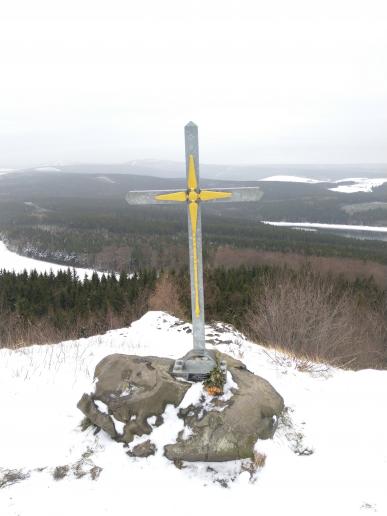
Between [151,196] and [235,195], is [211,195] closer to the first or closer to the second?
[235,195]

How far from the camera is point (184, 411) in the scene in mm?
4938

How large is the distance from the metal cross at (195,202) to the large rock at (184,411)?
0.32 meters

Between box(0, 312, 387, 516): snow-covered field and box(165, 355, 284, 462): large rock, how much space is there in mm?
122

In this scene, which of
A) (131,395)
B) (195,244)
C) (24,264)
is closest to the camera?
(131,395)

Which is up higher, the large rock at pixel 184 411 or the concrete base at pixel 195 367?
the concrete base at pixel 195 367

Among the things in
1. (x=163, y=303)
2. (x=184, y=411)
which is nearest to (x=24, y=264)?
(x=163, y=303)

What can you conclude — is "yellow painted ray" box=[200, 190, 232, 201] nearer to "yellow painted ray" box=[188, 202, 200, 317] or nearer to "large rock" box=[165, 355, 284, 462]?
"yellow painted ray" box=[188, 202, 200, 317]

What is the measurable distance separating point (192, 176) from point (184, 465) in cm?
367

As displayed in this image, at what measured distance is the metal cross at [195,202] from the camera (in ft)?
17.8

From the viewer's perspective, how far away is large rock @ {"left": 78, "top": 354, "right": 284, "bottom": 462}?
179 inches

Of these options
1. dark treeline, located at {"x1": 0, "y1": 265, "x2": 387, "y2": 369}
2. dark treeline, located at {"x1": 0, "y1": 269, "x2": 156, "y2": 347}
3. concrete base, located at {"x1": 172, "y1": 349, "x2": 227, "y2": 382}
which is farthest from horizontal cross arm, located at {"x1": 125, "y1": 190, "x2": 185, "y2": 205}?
dark treeline, located at {"x1": 0, "y1": 269, "x2": 156, "y2": 347}

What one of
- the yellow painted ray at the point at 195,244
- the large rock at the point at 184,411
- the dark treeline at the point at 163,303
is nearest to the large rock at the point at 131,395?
the large rock at the point at 184,411

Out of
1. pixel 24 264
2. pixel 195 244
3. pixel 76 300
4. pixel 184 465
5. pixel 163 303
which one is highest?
pixel 195 244

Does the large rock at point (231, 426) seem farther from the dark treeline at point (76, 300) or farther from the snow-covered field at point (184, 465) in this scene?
the dark treeline at point (76, 300)
